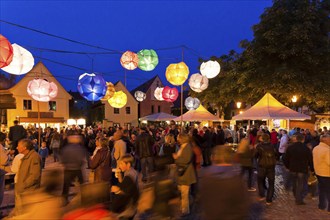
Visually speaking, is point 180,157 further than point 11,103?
No

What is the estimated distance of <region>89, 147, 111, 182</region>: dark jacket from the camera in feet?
25.6

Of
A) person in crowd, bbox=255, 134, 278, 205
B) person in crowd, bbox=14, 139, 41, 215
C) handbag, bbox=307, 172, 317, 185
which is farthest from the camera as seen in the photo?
handbag, bbox=307, 172, 317, 185

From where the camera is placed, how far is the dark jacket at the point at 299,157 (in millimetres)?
8320

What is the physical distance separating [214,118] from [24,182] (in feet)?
53.2

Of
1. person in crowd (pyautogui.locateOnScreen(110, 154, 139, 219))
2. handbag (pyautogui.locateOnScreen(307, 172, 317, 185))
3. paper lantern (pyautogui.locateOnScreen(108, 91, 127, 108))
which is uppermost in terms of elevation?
paper lantern (pyautogui.locateOnScreen(108, 91, 127, 108))

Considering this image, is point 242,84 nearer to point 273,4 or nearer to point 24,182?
point 273,4

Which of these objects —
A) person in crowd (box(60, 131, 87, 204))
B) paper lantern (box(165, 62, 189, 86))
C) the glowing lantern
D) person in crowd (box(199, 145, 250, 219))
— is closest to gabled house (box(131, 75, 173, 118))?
paper lantern (box(165, 62, 189, 86))

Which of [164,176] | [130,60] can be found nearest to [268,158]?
[164,176]

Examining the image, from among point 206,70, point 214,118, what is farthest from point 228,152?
point 214,118

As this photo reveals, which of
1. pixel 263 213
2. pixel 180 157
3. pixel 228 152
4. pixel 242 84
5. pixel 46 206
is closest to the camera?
pixel 46 206

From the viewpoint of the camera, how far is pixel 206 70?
13.4 meters

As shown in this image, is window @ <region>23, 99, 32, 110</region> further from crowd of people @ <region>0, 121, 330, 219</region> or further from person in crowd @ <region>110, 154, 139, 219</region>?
person in crowd @ <region>110, 154, 139, 219</region>

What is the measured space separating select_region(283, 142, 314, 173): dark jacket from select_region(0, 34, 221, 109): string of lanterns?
489cm

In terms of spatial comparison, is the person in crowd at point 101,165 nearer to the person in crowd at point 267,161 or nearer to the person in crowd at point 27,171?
the person in crowd at point 27,171
